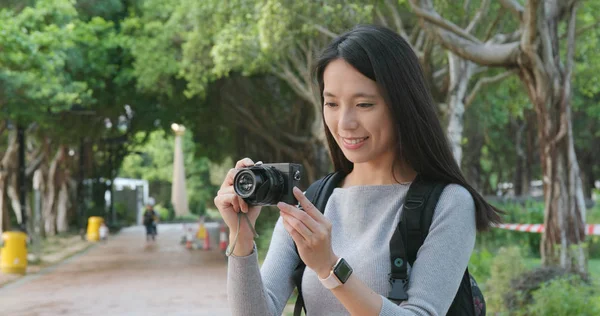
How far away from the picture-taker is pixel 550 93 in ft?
39.2

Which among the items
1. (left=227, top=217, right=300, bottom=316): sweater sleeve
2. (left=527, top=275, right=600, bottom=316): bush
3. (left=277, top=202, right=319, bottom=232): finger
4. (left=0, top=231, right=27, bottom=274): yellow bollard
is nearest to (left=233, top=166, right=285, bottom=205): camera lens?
(left=277, top=202, right=319, bottom=232): finger

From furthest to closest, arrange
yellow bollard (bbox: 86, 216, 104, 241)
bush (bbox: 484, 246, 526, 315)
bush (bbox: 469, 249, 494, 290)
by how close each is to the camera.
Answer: yellow bollard (bbox: 86, 216, 104, 241) < bush (bbox: 469, 249, 494, 290) < bush (bbox: 484, 246, 526, 315)

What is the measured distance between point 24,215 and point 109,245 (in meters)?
8.69

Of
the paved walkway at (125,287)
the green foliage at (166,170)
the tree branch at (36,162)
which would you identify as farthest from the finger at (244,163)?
the green foliage at (166,170)

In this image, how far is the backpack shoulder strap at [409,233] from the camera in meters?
2.37

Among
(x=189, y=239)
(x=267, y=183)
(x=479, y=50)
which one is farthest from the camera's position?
(x=189, y=239)

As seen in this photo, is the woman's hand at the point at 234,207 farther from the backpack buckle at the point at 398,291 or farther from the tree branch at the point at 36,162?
the tree branch at the point at 36,162

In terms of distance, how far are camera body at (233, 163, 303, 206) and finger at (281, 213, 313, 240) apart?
79mm

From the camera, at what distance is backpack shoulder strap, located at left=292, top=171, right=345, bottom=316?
2625 mm

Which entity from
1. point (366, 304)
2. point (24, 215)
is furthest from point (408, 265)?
point (24, 215)

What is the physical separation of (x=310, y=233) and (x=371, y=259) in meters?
0.32

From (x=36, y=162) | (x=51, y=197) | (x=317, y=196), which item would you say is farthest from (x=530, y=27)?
(x=51, y=197)

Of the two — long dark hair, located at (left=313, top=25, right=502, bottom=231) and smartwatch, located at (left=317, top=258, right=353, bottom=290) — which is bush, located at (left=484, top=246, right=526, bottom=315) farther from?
smartwatch, located at (left=317, top=258, right=353, bottom=290)

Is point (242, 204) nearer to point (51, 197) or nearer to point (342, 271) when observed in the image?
point (342, 271)
